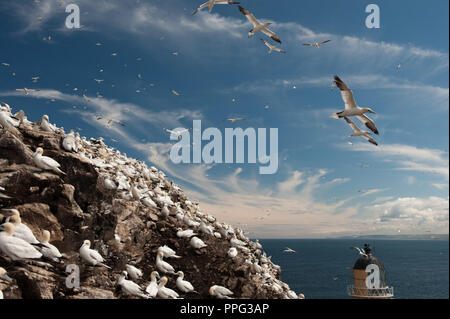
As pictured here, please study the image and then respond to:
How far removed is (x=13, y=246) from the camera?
9141mm

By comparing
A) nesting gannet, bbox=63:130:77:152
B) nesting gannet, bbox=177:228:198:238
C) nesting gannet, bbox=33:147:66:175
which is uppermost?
nesting gannet, bbox=63:130:77:152

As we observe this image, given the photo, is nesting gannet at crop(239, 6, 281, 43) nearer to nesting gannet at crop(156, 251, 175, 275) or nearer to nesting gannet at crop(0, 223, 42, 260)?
nesting gannet at crop(156, 251, 175, 275)

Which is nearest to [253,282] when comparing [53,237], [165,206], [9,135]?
[165,206]

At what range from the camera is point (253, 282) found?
57.0 ft

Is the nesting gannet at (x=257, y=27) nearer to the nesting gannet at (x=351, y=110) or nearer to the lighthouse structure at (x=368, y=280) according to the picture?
the nesting gannet at (x=351, y=110)

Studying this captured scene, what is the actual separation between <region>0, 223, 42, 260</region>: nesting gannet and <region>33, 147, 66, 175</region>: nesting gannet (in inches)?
158

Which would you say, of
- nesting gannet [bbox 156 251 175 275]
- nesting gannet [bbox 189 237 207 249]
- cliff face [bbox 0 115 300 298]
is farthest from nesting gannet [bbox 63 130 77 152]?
nesting gannet [bbox 189 237 207 249]

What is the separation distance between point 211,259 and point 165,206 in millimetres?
4103

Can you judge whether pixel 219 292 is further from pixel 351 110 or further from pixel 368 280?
pixel 368 280

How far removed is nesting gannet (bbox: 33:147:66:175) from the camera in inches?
504

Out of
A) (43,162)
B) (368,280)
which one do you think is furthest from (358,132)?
(368,280)

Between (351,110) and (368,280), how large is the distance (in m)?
21.5
